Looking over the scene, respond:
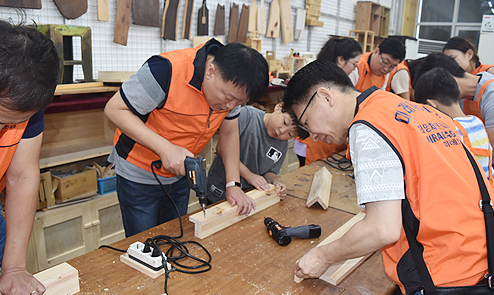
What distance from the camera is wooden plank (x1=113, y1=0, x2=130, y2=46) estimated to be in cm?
305

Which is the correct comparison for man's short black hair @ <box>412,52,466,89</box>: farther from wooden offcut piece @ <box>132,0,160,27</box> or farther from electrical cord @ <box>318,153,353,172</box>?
wooden offcut piece @ <box>132,0,160,27</box>

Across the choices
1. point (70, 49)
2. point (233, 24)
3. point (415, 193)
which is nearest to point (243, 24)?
point (233, 24)

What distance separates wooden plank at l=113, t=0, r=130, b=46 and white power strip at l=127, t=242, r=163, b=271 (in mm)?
2299

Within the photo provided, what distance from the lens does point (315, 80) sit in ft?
4.04

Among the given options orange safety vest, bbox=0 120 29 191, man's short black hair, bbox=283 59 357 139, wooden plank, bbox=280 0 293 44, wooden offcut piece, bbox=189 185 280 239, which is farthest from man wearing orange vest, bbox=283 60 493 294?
wooden plank, bbox=280 0 293 44

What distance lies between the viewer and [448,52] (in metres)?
3.52

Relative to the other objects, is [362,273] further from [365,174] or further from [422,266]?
[365,174]

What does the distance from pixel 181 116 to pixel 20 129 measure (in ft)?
2.22

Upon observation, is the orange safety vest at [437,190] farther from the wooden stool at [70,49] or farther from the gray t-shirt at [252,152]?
the wooden stool at [70,49]

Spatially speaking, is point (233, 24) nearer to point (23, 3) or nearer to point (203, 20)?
A: point (203, 20)

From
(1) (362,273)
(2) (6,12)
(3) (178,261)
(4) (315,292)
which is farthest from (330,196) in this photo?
(2) (6,12)

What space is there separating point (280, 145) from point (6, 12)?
6.67ft

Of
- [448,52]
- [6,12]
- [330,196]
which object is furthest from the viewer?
[448,52]

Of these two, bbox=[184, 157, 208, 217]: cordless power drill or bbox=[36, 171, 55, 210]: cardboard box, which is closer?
bbox=[184, 157, 208, 217]: cordless power drill
